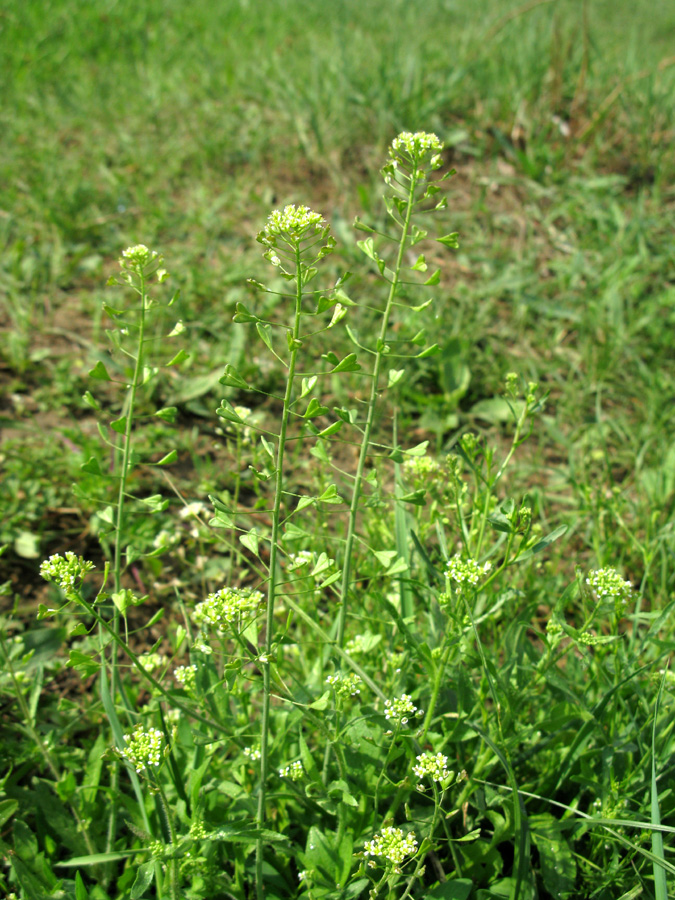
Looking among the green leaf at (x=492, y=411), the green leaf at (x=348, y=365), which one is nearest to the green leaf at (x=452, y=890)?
the green leaf at (x=348, y=365)

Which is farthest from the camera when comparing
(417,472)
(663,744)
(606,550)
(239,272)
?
(239,272)

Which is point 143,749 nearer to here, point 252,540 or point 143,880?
point 143,880

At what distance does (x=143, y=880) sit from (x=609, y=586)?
1007 millimetres

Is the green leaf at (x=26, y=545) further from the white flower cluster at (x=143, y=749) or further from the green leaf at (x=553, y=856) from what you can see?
the green leaf at (x=553, y=856)

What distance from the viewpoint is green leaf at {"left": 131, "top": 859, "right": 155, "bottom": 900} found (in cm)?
123

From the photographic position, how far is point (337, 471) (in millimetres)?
2420

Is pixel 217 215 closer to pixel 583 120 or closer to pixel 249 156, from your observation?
pixel 249 156

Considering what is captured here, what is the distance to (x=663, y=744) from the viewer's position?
4.89 ft

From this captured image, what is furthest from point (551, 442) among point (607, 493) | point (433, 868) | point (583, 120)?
point (583, 120)

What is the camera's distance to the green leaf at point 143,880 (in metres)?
1.23

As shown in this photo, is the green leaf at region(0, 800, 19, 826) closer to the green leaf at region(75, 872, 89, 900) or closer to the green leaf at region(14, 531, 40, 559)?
the green leaf at region(75, 872, 89, 900)

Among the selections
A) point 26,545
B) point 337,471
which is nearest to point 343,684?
point 337,471

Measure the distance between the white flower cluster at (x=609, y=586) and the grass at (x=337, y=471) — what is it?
7 centimetres

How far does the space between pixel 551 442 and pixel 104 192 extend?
2.69 m
